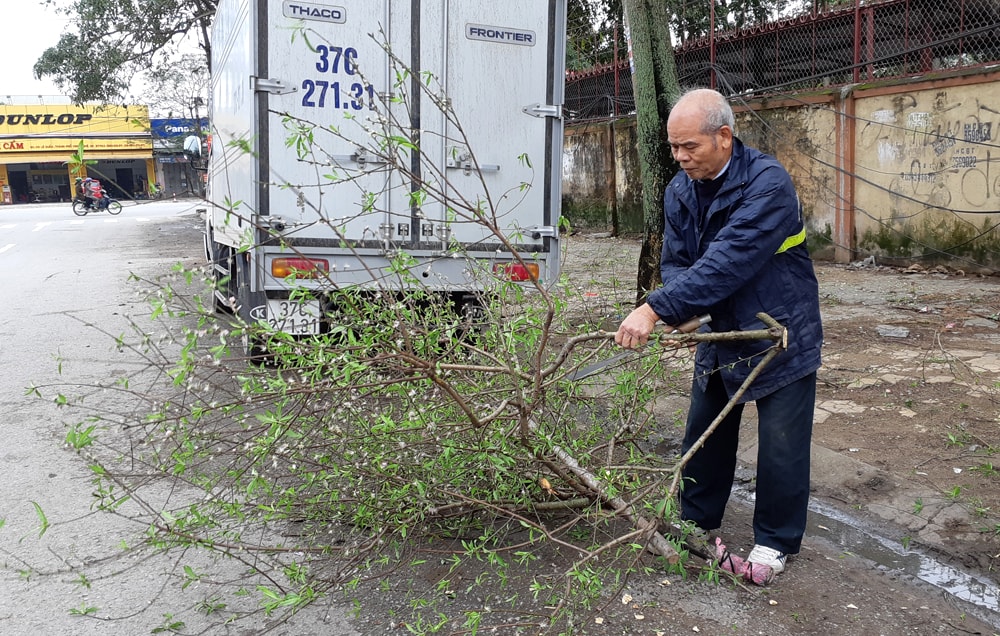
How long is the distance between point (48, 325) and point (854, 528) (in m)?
7.93

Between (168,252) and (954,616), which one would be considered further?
(168,252)

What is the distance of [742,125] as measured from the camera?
42.4 feet

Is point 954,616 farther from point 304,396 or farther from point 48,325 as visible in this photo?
point 48,325

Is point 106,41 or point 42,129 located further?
point 42,129

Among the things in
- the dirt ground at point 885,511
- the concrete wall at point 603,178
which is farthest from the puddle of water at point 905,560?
the concrete wall at point 603,178

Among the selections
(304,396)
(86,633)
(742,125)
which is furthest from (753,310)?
(742,125)

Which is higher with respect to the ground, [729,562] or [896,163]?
[896,163]

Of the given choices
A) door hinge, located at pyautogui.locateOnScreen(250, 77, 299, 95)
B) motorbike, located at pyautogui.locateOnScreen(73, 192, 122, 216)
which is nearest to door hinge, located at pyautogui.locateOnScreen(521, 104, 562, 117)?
door hinge, located at pyautogui.locateOnScreen(250, 77, 299, 95)

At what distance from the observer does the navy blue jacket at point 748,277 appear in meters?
2.89

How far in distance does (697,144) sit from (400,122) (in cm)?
314

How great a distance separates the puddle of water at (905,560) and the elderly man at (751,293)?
1.90ft

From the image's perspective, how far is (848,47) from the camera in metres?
11.4

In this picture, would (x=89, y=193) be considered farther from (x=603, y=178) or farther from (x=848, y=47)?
(x=848, y=47)

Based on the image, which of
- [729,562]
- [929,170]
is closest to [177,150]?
[929,170]
